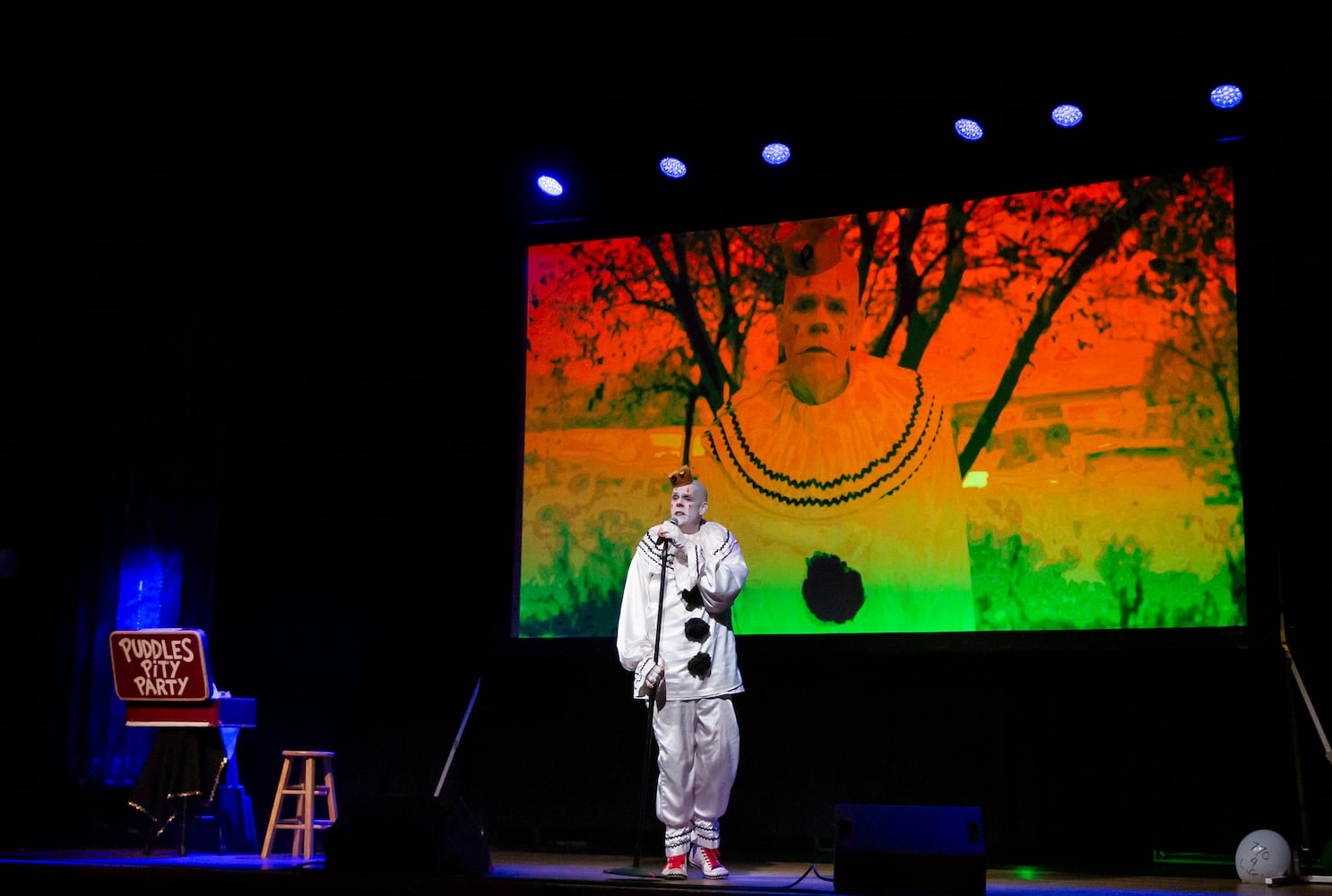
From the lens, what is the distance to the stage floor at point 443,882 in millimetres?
4152

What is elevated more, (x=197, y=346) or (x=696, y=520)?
(x=197, y=346)

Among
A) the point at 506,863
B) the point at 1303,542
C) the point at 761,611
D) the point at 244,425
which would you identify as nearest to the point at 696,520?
the point at 761,611

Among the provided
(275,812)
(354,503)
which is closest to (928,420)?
(354,503)

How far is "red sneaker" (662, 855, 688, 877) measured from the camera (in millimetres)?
4734

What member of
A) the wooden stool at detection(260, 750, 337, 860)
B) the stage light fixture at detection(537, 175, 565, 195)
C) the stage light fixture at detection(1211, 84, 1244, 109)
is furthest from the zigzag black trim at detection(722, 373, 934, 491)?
the wooden stool at detection(260, 750, 337, 860)

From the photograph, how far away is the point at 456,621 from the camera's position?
6.74 metres

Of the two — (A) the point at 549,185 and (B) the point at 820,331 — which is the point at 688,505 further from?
(A) the point at 549,185

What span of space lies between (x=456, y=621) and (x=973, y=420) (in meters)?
2.67

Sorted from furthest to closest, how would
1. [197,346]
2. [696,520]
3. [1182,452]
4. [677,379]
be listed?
[197,346]
[677,379]
[1182,452]
[696,520]

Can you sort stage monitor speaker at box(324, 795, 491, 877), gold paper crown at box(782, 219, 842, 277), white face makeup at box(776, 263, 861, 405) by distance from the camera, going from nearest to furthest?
1. stage monitor speaker at box(324, 795, 491, 877)
2. white face makeup at box(776, 263, 861, 405)
3. gold paper crown at box(782, 219, 842, 277)

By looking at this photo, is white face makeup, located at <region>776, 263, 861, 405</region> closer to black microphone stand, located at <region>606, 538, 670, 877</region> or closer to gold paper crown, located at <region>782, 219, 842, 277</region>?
gold paper crown, located at <region>782, 219, 842, 277</region>

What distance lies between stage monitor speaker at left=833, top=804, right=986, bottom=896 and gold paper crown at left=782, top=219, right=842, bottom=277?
120 inches

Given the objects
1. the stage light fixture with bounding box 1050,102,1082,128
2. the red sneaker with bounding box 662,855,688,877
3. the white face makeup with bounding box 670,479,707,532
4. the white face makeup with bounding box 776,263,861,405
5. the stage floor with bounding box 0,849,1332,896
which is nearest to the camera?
the stage floor with bounding box 0,849,1332,896

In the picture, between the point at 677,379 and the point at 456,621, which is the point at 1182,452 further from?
the point at 456,621
